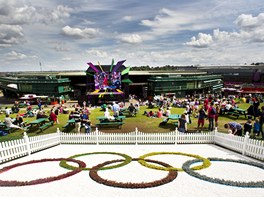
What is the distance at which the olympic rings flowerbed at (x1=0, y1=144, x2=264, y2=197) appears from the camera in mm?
8508

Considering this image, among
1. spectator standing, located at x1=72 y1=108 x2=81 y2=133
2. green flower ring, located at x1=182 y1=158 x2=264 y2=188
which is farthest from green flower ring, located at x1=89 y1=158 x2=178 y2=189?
spectator standing, located at x1=72 y1=108 x2=81 y2=133

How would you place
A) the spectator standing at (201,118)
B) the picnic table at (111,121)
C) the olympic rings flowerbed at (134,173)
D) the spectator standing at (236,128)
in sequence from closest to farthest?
1. the olympic rings flowerbed at (134,173)
2. the spectator standing at (236,128)
3. the spectator standing at (201,118)
4. the picnic table at (111,121)

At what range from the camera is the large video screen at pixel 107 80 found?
1629 inches

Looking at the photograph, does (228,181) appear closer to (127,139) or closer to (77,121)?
(127,139)

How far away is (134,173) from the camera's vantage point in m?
10.2

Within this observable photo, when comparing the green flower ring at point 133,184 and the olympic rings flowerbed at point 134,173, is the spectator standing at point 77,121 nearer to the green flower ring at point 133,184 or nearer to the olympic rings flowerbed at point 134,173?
the olympic rings flowerbed at point 134,173

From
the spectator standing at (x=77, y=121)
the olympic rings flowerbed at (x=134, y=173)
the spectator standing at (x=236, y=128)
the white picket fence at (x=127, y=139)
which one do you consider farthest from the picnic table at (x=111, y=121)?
the spectator standing at (x=236, y=128)

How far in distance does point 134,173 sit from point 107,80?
107 feet

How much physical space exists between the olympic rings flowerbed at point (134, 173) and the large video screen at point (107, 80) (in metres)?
27.9

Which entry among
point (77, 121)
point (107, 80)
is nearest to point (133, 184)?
point (77, 121)

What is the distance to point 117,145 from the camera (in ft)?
48.7

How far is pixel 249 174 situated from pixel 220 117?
38.5ft

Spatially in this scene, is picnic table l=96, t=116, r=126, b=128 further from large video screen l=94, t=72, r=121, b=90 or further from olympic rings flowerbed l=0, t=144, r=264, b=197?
large video screen l=94, t=72, r=121, b=90

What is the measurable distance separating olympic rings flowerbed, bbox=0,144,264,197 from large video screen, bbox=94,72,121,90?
91.6 feet
